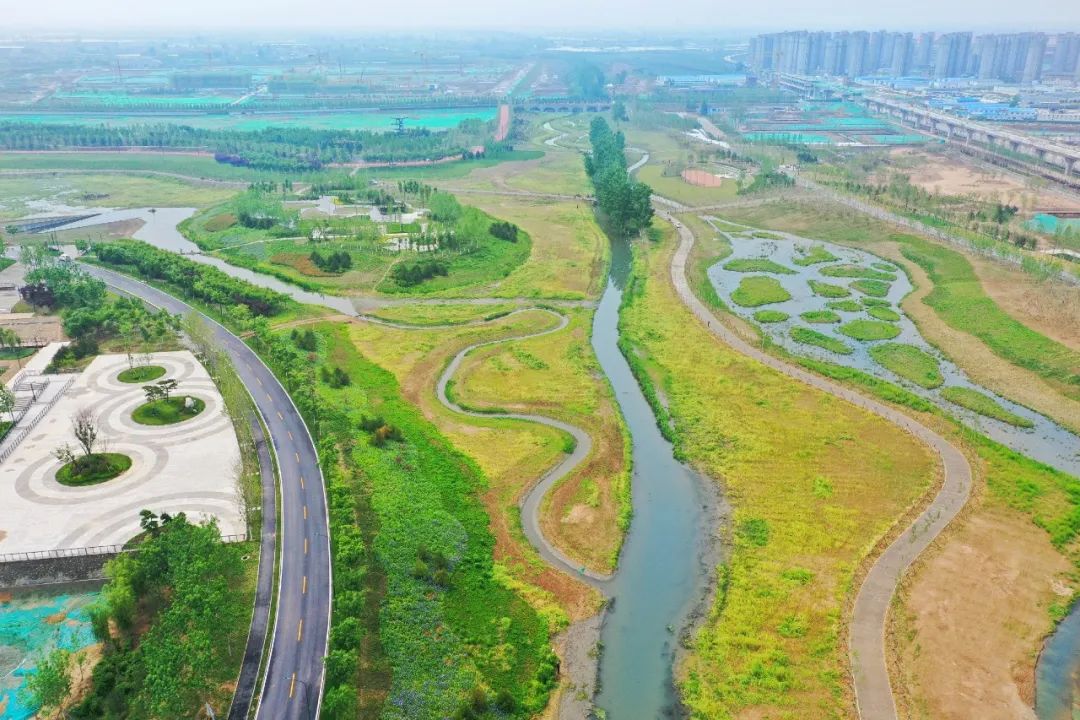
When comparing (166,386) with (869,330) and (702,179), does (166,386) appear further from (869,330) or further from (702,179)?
(702,179)

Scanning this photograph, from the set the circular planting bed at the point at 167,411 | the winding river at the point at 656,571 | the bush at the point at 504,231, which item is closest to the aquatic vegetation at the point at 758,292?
the winding river at the point at 656,571

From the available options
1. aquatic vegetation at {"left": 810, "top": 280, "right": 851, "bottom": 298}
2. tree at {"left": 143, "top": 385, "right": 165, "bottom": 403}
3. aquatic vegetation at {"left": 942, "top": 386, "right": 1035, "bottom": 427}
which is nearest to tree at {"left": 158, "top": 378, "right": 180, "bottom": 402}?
tree at {"left": 143, "top": 385, "right": 165, "bottom": 403}

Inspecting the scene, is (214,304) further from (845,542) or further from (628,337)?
(845,542)

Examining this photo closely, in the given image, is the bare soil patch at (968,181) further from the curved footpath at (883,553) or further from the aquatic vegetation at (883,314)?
the curved footpath at (883,553)

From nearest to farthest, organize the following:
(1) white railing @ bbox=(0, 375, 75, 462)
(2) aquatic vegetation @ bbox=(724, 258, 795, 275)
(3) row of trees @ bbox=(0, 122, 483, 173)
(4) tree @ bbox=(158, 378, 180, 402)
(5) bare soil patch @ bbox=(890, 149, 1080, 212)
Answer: (1) white railing @ bbox=(0, 375, 75, 462) < (4) tree @ bbox=(158, 378, 180, 402) < (2) aquatic vegetation @ bbox=(724, 258, 795, 275) < (5) bare soil patch @ bbox=(890, 149, 1080, 212) < (3) row of trees @ bbox=(0, 122, 483, 173)

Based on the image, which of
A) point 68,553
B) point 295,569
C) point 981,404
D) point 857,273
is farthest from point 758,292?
point 68,553

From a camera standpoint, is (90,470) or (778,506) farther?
(90,470)

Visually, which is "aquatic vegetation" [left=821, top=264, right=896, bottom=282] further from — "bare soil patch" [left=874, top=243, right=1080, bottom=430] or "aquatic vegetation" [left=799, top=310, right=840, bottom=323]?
"aquatic vegetation" [left=799, top=310, right=840, bottom=323]
